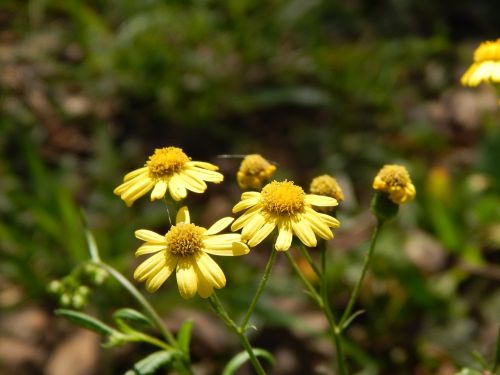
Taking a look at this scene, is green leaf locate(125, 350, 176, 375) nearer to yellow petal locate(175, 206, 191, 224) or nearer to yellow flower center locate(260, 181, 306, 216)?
yellow petal locate(175, 206, 191, 224)

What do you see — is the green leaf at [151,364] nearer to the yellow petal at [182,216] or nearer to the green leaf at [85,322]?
the green leaf at [85,322]

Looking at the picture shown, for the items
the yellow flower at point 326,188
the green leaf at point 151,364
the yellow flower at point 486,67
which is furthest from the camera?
the yellow flower at point 486,67

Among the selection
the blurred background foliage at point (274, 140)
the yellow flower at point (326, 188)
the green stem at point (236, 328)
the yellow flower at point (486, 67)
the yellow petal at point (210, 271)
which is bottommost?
the green stem at point (236, 328)

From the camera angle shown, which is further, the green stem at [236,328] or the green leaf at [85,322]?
the green leaf at [85,322]

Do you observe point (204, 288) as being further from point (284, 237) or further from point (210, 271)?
point (284, 237)

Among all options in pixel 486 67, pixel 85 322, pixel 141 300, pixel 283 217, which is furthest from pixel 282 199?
pixel 486 67

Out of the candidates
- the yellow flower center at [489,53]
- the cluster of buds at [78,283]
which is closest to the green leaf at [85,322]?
the cluster of buds at [78,283]

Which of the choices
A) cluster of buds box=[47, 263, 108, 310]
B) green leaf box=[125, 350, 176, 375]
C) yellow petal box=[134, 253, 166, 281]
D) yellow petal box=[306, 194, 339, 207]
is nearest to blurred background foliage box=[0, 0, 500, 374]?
cluster of buds box=[47, 263, 108, 310]
